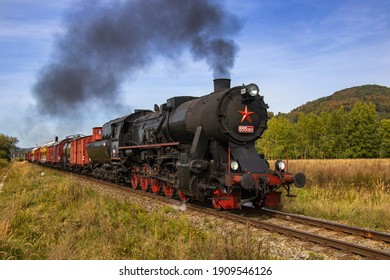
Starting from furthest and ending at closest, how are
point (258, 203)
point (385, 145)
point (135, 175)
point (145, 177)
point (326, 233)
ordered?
point (385, 145) < point (135, 175) < point (145, 177) < point (258, 203) < point (326, 233)

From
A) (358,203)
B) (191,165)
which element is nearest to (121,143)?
(191,165)

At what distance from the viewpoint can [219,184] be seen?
33.5 ft

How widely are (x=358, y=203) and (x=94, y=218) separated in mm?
7636

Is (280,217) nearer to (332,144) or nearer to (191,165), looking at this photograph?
(191,165)

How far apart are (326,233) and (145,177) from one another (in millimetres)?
8926

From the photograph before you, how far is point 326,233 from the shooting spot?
796 centimetres

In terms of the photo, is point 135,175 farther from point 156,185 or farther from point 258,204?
point 258,204

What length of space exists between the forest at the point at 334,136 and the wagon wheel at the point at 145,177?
36.5 metres

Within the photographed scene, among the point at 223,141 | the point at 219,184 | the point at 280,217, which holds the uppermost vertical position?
the point at 223,141

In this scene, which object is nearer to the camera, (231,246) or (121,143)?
(231,246)

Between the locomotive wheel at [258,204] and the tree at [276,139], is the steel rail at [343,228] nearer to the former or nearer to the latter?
the locomotive wheel at [258,204]

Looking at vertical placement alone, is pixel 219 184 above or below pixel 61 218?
above

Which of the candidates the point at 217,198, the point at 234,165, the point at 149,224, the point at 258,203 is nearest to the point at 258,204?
the point at 258,203

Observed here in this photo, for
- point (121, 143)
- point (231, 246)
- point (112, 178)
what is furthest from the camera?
point (112, 178)
